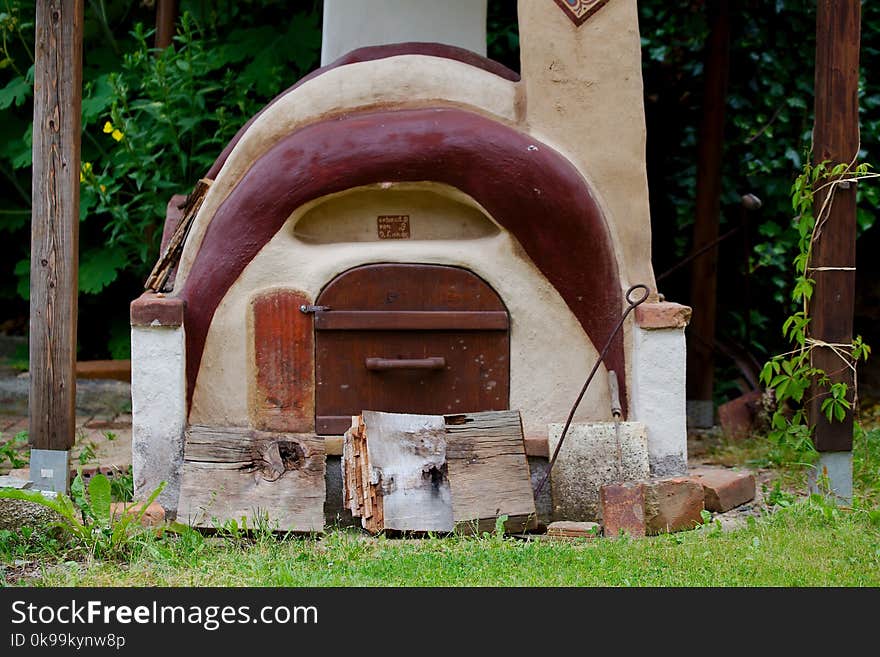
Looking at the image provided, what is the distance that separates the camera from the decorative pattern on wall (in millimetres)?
4441

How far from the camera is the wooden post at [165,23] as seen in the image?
708 centimetres

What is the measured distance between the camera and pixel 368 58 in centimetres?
464

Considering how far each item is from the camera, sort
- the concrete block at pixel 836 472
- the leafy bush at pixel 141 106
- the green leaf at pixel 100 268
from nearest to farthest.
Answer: the concrete block at pixel 836 472 → the leafy bush at pixel 141 106 → the green leaf at pixel 100 268

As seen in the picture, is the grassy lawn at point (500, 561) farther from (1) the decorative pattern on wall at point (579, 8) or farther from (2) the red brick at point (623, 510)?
(1) the decorative pattern on wall at point (579, 8)

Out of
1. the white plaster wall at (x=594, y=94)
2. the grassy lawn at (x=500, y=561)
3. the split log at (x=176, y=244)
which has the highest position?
the white plaster wall at (x=594, y=94)

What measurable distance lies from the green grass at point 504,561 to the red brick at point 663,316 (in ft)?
2.69

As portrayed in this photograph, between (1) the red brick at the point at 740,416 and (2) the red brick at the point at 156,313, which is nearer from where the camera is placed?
(2) the red brick at the point at 156,313

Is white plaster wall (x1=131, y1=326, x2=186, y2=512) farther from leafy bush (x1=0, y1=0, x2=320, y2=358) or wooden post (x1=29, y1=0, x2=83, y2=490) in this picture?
leafy bush (x1=0, y1=0, x2=320, y2=358)

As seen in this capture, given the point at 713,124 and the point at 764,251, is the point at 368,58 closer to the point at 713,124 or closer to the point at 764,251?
the point at 713,124

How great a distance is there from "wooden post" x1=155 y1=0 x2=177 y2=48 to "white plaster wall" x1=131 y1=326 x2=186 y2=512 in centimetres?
334

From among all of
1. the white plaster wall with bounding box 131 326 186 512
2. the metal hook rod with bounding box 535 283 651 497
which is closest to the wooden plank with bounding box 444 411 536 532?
the metal hook rod with bounding box 535 283 651 497

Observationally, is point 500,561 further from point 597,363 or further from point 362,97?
point 362,97

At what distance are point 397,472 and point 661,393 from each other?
1120 mm

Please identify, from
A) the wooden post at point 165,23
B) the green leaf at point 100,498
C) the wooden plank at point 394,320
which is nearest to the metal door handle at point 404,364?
the wooden plank at point 394,320
